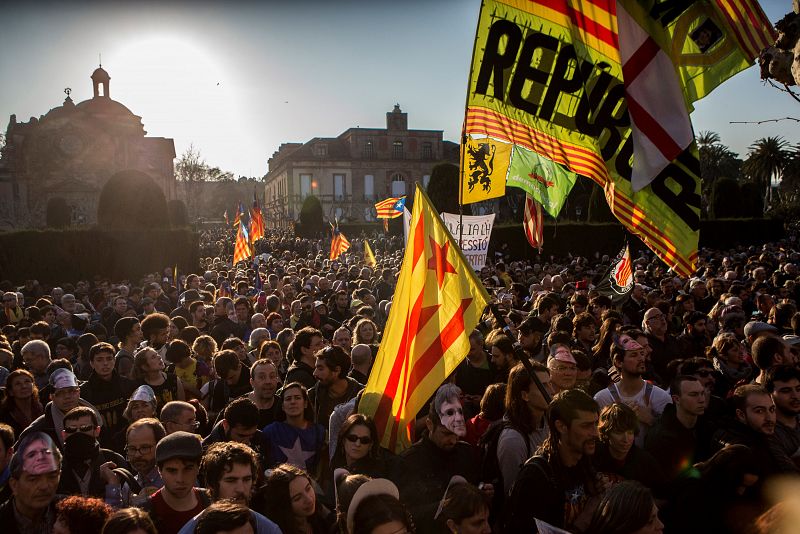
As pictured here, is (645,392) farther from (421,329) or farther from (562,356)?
(421,329)

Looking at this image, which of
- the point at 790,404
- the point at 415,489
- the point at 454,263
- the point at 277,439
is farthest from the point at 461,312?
the point at 790,404

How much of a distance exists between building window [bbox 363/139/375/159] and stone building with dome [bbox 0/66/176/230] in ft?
95.3

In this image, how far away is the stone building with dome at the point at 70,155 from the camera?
6356 centimetres

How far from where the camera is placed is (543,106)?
5.14 meters

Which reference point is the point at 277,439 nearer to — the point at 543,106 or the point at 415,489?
the point at 415,489

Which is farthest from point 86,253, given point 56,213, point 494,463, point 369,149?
point 369,149

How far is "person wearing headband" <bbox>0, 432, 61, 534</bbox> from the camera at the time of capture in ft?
11.6

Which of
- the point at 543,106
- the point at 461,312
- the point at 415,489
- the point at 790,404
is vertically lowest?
the point at 415,489

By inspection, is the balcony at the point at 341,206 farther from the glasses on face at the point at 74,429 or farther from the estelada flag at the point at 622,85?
the glasses on face at the point at 74,429

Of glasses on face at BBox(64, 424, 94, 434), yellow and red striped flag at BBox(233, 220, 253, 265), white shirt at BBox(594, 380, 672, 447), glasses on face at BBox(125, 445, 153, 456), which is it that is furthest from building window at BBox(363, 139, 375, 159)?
glasses on face at BBox(125, 445, 153, 456)

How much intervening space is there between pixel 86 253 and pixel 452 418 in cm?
2510

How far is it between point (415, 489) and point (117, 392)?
3.54 meters

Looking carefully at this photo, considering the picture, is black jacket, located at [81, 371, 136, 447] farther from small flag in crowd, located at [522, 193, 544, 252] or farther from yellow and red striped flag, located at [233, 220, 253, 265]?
yellow and red striped flag, located at [233, 220, 253, 265]

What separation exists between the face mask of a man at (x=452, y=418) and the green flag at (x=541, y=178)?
16.3 ft
